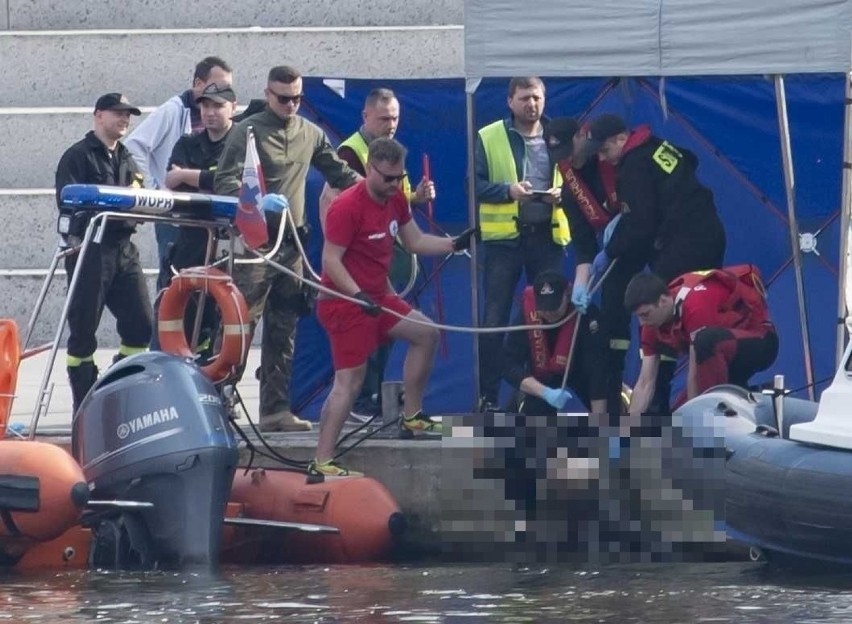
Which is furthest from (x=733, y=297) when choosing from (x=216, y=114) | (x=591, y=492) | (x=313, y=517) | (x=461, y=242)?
(x=216, y=114)

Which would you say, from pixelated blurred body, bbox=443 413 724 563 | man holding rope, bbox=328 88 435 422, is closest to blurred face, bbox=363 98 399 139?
man holding rope, bbox=328 88 435 422

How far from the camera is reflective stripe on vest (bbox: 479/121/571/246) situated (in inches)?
429

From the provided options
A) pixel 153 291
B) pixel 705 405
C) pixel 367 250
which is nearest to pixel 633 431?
pixel 705 405

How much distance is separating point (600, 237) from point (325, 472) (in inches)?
67.6

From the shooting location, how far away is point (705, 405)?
9.35 meters

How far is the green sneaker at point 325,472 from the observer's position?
32.4 feet

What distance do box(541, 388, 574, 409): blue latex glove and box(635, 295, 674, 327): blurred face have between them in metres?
0.65

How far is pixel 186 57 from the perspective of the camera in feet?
57.0

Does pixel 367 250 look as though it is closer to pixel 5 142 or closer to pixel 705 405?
pixel 705 405

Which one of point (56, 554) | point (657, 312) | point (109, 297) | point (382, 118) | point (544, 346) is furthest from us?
point (109, 297)

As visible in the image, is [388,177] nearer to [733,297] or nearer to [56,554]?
[733,297]

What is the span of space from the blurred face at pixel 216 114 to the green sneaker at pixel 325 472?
1986 millimetres

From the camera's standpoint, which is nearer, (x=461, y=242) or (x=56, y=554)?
(x=56, y=554)

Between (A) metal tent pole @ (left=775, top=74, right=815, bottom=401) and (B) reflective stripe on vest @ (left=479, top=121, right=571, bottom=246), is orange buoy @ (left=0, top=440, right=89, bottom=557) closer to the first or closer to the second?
(B) reflective stripe on vest @ (left=479, top=121, right=571, bottom=246)
